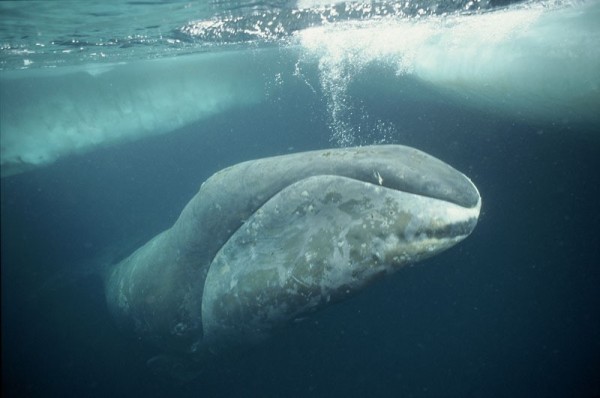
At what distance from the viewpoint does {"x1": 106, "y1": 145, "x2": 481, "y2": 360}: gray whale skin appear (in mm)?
3949

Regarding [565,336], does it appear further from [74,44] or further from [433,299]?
[74,44]

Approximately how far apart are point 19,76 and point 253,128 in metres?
11.9

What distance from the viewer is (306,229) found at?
439cm

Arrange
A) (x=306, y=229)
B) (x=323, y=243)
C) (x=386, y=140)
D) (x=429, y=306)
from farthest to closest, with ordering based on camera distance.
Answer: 1. (x=386, y=140)
2. (x=429, y=306)
3. (x=306, y=229)
4. (x=323, y=243)

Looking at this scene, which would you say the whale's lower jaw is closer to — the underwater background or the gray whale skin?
the gray whale skin

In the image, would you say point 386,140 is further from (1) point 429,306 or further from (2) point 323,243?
(2) point 323,243

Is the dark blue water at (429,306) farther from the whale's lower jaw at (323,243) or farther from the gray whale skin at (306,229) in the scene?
the whale's lower jaw at (323,243)

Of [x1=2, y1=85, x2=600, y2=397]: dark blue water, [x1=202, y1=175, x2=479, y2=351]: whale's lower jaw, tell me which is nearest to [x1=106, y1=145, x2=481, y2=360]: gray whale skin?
[x1=202, y1=175, x2=479, y2=351]: whale's lower jaw

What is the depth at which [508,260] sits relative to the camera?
11.7 meters

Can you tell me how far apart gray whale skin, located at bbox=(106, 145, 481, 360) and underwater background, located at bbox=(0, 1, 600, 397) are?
146cm

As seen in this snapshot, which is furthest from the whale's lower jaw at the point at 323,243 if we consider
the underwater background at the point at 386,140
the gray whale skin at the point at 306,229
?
the underwater background at the point at 386,140

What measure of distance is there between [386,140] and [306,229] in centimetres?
1626

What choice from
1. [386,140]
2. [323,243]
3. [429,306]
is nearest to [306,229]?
[323,243]

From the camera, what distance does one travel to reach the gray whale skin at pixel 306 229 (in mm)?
3949
